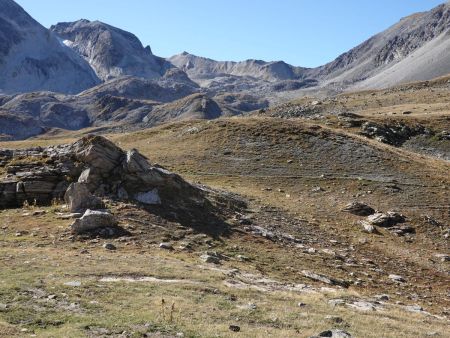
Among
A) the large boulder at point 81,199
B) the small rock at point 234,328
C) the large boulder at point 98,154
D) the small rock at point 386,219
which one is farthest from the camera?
the small rock at point 386,219

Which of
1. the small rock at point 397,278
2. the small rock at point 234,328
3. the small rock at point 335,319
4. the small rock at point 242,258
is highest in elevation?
the small rock at point 234,328

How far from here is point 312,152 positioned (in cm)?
5759

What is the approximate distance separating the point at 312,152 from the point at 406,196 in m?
14.8

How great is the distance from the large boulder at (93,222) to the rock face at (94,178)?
3979 millimetres

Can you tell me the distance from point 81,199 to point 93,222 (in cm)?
359

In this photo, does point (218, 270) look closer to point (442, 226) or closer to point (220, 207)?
point (220, 207)

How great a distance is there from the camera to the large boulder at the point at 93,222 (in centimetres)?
2598

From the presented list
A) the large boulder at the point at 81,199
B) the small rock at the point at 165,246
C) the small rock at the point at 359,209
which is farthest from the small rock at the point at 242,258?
the small rock at the point at 359,209

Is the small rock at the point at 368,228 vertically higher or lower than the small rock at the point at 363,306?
lower

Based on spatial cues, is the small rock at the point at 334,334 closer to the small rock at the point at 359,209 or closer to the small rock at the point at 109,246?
the small rock at the point at 109,246

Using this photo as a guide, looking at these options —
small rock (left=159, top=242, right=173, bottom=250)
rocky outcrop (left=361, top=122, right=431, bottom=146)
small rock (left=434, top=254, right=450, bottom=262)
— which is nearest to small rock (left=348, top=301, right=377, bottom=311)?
small rock (left=159, top=242, right=173, bottom=250)

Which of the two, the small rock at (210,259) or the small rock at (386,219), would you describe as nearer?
the small rock at (210,259)

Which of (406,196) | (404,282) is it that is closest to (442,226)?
(406,196)

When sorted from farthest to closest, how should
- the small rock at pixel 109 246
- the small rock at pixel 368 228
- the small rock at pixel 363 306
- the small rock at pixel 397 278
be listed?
1. the small rock at pixel 368 228
2. the small rock at pixel 397 278
3. the small rock at pixel 109 246
4. the small rock at pixel 363 306
